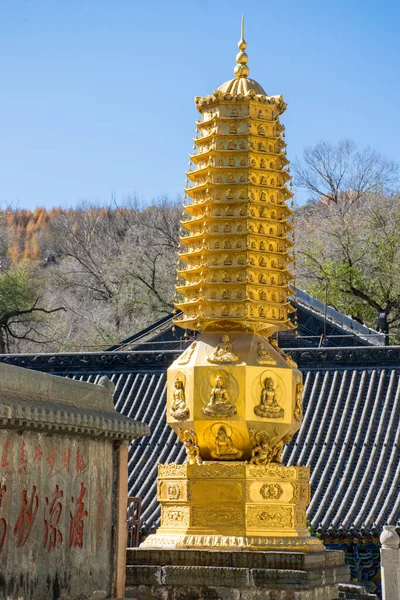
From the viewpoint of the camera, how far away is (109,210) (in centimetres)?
5978

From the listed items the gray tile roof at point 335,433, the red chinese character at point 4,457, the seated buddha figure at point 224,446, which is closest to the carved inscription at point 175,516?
the seated buddha figure at point 224,446

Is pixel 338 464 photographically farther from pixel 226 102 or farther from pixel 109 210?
pixel 109 210

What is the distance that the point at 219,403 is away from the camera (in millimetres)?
11656

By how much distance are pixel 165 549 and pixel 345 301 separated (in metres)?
25.7

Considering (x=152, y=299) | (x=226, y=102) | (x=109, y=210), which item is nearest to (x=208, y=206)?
(x=226, y=102)

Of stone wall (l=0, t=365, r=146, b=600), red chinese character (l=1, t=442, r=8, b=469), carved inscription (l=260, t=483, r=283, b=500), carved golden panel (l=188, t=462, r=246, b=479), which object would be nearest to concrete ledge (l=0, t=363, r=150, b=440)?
stone wall (l=0, t=365, r=146, b=600)

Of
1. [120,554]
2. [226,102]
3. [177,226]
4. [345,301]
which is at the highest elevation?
[177,226]

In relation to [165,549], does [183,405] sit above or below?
above

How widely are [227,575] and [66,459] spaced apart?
3041mm

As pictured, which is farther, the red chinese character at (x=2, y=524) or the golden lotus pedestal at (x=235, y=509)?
the golden lotus pedestal at (x=235, y=509)

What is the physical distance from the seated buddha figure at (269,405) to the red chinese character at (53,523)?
3.42 meters

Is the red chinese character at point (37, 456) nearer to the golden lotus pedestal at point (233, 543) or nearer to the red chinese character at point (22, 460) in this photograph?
the red chinese character at point (22, 460)

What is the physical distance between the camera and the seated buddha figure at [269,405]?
11680 millimetres

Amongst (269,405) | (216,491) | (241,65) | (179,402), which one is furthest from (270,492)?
(241,65)
